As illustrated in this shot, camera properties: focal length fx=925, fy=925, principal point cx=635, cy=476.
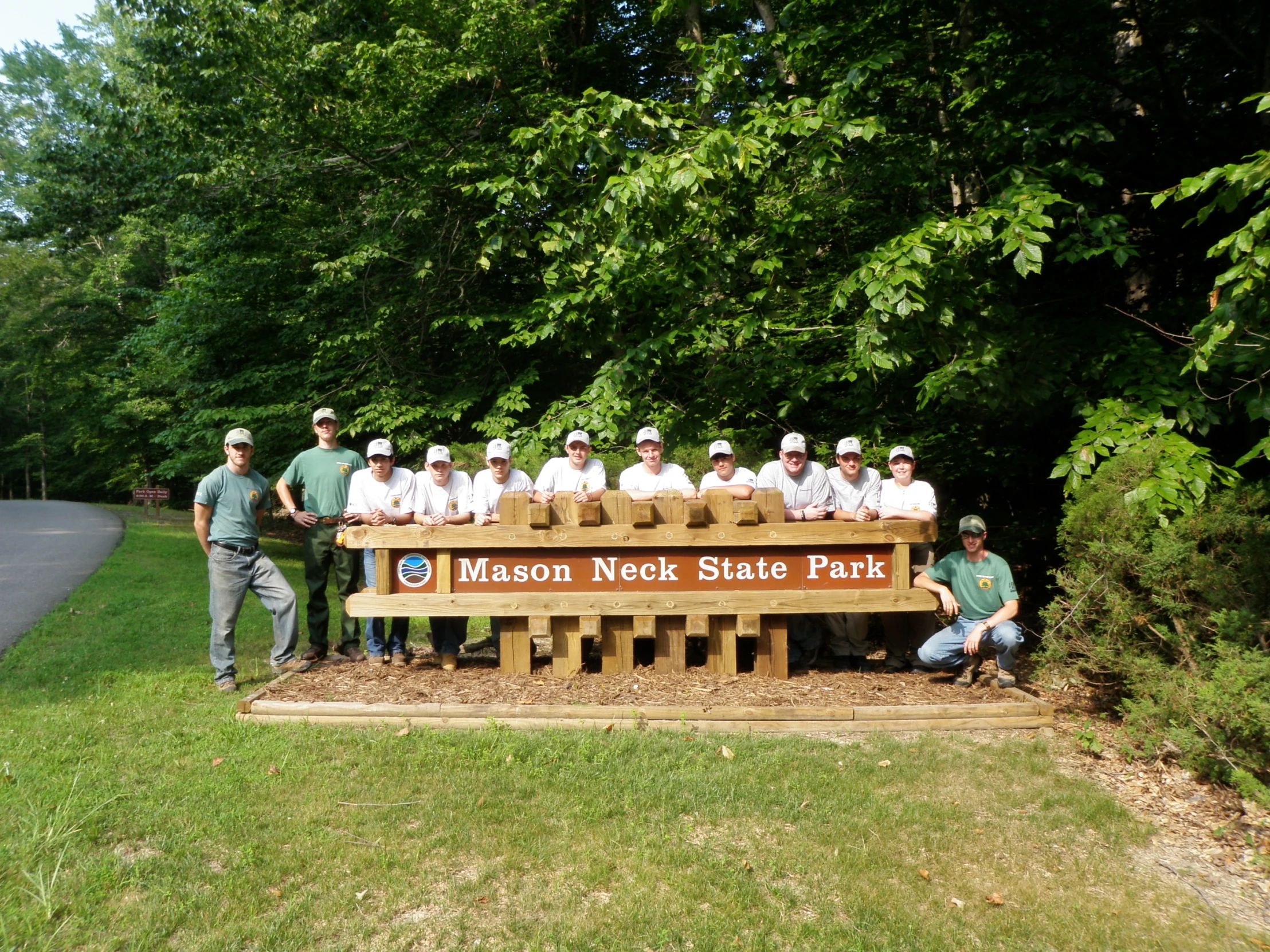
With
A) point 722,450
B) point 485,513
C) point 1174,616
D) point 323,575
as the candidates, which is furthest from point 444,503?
point 1174,616

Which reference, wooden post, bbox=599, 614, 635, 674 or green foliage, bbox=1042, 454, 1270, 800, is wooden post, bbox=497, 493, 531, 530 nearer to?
wooden post, bbox=599, 614, 635, 674

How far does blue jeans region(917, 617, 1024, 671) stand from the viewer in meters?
6.34

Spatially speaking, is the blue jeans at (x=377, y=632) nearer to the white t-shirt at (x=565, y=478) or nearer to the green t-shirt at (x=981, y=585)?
the white t-shirt at (x=565, y=478)

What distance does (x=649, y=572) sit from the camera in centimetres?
674

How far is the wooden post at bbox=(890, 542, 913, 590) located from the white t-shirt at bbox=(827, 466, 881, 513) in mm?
471

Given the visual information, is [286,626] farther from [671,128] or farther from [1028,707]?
[1028,707]

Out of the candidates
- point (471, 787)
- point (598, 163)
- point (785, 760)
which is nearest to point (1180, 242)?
point (598, 163)

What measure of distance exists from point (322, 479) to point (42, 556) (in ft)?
36.0

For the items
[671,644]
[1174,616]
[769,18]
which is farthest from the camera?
[769,18]

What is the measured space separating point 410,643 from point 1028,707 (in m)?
5.28

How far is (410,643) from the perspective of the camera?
8539mm

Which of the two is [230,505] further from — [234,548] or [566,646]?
[566,646]

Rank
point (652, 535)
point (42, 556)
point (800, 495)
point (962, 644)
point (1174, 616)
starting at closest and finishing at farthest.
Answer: point (1174, 616) < point (962, 644) < point (652, 535) < point (800, 495) < point (42, 556)

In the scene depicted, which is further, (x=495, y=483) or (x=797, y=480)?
(x=495, y=483)
